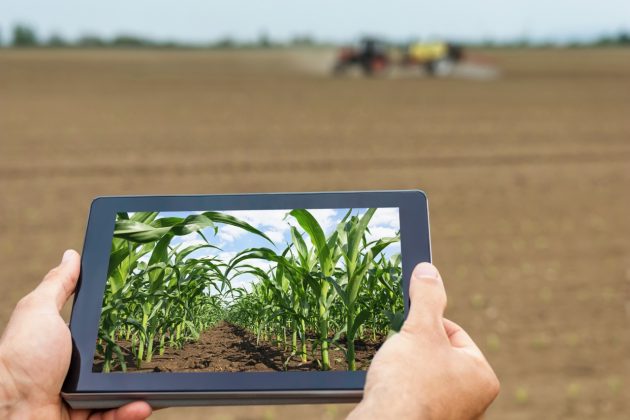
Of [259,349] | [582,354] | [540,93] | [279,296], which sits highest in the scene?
[540,93]

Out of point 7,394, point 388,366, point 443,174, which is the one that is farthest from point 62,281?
point 443,174

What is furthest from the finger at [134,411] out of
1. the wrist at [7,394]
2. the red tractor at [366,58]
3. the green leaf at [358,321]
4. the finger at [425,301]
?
the red tractor at [366,58]

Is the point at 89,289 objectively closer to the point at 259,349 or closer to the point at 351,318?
the point at 259,349

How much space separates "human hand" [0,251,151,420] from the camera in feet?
5.63

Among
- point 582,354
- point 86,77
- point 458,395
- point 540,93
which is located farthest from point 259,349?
point 86,77

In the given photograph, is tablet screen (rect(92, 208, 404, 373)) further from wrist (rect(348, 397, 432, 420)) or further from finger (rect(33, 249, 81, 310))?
wrist (rect(348, 397, 432, 420))

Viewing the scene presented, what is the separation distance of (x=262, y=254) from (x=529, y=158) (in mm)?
10931

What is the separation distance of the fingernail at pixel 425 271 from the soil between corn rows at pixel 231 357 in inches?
6.8

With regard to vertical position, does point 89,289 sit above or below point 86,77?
below

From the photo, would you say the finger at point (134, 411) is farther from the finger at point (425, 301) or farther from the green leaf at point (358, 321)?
the finger at point (425, 301)

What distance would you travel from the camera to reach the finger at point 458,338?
162cm

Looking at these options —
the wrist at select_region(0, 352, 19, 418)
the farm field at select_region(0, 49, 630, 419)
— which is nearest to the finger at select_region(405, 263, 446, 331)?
the wrist at select_region(0, 352, 19, 418)

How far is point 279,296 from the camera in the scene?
68.1 inches

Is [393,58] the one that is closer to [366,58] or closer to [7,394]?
[366,58]
